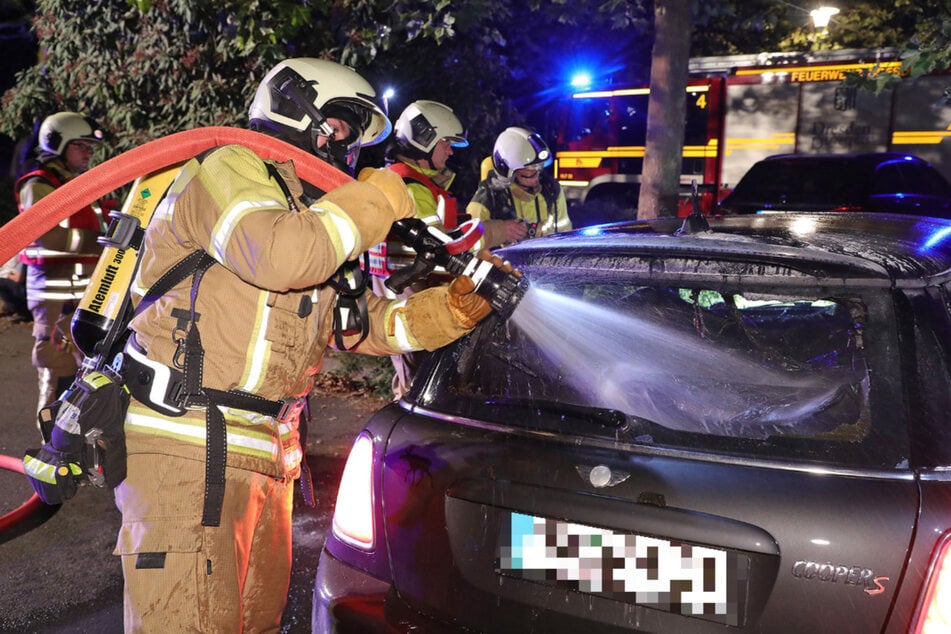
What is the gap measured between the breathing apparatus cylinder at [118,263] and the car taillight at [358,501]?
78 cm

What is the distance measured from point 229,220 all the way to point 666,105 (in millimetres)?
5468

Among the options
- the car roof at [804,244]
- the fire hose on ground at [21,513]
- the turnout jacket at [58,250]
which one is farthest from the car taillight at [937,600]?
the turnout jacket at [58,250]

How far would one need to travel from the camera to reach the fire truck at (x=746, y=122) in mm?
12891

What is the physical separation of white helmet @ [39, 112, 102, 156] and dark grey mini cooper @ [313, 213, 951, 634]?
3.99 metres

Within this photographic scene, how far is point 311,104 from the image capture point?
2428mm

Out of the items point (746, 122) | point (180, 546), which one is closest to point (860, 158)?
point (746, 122)

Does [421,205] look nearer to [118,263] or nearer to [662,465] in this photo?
[118,263]

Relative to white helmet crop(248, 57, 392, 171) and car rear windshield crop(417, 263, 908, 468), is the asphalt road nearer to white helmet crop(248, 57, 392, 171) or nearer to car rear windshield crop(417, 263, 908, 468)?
car rear windshield crop(417, 263, 908, 468)

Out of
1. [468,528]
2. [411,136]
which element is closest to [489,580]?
[468,528]

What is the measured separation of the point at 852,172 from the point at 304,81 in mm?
7971

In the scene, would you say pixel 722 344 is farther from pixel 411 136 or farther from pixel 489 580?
pixel 411 136

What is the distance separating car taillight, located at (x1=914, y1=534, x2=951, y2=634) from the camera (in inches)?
64.3

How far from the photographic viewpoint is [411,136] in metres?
5.33

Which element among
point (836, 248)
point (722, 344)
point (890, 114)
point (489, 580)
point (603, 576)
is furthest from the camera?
point (890, 114)
